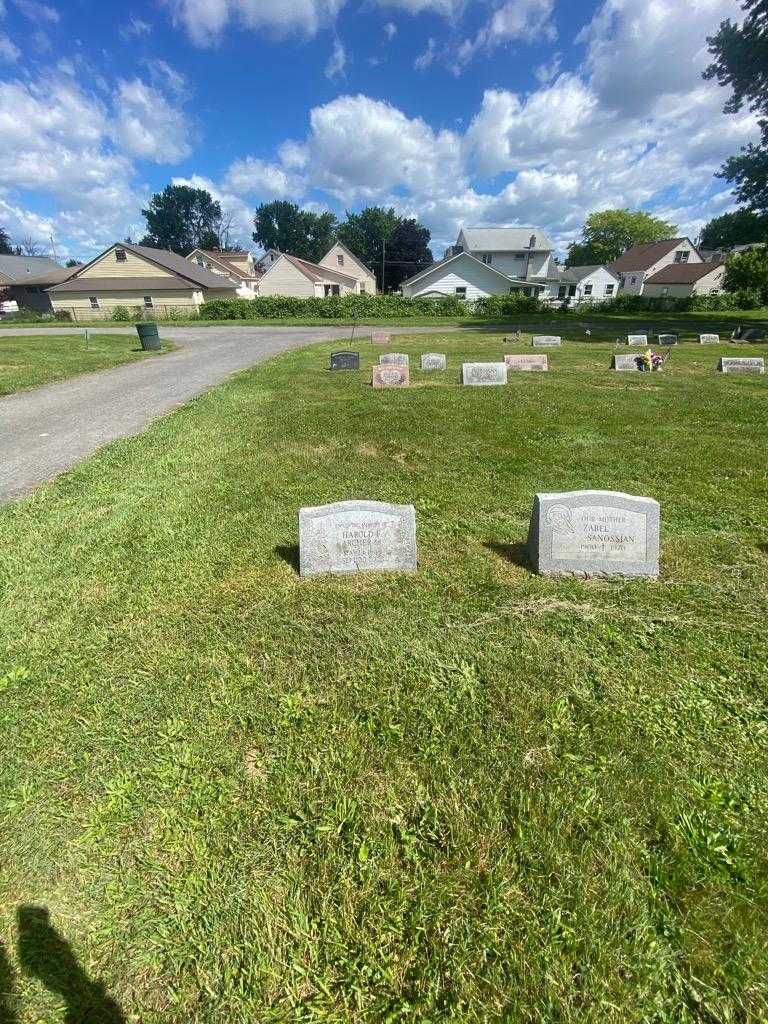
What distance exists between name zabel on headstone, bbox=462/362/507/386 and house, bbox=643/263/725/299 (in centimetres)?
5180

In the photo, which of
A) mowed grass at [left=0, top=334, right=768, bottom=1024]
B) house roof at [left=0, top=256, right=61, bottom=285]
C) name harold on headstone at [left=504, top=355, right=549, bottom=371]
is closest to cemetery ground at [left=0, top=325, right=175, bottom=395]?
mowed grass at [left=0, top=334, right=768, bottom=1024]

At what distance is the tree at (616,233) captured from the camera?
7575cm

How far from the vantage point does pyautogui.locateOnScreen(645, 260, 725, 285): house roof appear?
53594 millimetres

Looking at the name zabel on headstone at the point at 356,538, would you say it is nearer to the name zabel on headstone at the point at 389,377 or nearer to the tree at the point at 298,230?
the name zabel on headstone at the point at 389,377

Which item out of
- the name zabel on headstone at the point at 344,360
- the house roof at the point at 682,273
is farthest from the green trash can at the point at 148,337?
the house roof at the point at 682,273

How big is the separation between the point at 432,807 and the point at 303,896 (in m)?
0.67

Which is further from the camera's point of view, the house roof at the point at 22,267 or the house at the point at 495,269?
the house roof at the point at 22,267

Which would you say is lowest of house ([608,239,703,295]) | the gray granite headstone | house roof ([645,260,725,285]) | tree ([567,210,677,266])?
the gray granite headstone

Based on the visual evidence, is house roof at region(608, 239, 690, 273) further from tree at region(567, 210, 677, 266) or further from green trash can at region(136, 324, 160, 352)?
green trash can at region(136, 324, 160, 352)

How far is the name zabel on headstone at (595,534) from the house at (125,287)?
4395 cm

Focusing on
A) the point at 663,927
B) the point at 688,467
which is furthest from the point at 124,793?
the point at 688,467

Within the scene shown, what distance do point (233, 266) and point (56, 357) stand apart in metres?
52.5

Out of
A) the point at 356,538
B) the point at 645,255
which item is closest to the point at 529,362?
the point at 356,538

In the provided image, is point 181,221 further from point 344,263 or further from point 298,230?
point 344,263
